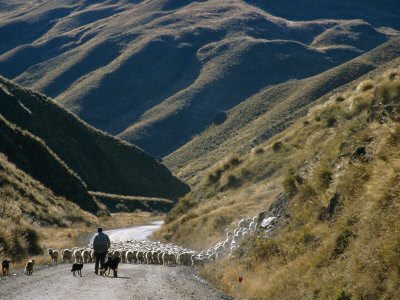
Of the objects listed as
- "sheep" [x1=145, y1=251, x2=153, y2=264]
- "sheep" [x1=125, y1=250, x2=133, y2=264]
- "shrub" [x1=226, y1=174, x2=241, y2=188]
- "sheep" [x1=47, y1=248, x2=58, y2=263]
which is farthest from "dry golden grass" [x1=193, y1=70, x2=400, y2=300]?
"shrub" [x1=226, y1=174, x2=241, y2=188]

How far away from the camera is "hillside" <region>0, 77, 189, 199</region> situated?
72.7 metres

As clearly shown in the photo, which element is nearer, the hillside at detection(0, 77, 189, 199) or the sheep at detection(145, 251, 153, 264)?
the sheep at detection(145, 251, 153, 264)

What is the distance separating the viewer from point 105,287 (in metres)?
14.2

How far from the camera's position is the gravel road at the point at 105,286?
1268cm

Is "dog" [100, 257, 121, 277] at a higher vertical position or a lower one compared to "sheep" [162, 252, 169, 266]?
higher

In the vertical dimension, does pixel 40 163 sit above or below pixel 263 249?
below

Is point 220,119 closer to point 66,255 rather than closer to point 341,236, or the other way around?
point 66,255

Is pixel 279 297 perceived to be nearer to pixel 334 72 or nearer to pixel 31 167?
pixel 31 167

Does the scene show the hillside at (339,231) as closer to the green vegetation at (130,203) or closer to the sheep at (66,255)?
the sheep at (66,255)

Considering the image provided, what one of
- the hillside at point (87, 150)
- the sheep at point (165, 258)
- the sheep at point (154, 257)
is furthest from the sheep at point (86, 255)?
the hillside at point (87, 150)

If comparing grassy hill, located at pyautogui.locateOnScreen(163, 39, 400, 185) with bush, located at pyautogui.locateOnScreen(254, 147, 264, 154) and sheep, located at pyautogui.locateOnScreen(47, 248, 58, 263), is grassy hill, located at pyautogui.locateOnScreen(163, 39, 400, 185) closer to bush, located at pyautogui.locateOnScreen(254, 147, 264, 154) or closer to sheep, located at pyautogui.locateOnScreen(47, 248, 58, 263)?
bush, located at pyautogui.locateOnScreen(254, 147, 264, 154)

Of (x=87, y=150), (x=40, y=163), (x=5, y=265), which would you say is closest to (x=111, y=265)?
(x=5, y=265)

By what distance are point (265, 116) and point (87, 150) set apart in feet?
182

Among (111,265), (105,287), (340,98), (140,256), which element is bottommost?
(140,256)
